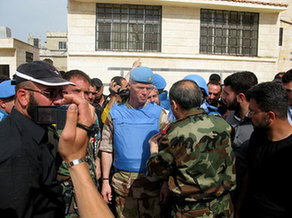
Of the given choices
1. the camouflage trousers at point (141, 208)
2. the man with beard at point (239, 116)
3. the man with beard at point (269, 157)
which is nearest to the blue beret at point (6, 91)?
the camouflage trousers at point (141, 208)

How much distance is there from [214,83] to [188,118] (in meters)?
2.49

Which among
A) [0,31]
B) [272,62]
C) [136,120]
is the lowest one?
[136,120]

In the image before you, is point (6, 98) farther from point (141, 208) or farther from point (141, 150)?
point (141, 208)

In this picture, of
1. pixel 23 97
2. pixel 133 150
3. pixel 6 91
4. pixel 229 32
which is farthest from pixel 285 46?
pixel 23 97

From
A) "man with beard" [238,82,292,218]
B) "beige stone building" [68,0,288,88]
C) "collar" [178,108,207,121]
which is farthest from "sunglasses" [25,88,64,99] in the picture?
"beige stone building" [68,0,288,88]

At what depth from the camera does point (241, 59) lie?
38.4ft

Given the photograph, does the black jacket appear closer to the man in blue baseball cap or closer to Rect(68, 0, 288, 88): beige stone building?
the man in blue baseball cap

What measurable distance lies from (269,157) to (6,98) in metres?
3.07

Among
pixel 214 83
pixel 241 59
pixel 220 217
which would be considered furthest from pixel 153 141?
pixel 241 59

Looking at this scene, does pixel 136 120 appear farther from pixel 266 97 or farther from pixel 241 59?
pixel 241 59

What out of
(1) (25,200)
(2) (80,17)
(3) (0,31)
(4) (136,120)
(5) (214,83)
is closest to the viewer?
(1) (25,200)

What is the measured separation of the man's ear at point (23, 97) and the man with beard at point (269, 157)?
70.8 inches

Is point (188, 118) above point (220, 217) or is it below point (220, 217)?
above

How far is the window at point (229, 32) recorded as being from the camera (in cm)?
1165
